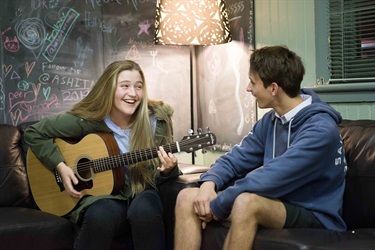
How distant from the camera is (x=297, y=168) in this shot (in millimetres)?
2424

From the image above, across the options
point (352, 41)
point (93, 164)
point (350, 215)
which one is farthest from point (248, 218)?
Answer: point (352, 41)

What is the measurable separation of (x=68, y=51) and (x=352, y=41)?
1837 millimetres

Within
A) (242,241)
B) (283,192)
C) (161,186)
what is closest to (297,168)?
(283,192)

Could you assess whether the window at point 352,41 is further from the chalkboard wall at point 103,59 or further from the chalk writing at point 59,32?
the chalk writing at point 59,32

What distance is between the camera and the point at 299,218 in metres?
2.46

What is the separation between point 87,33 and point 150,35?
0.45 meters

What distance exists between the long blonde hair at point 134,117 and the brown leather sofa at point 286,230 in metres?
0.12

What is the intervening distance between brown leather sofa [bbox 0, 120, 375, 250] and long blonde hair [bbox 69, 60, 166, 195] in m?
0.12

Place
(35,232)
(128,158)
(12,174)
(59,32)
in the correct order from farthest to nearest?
(59,32) < (12,174) < (128,158) < (35,232)

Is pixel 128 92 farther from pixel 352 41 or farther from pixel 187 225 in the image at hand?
pixel 352 41

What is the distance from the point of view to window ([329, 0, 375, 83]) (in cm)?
326

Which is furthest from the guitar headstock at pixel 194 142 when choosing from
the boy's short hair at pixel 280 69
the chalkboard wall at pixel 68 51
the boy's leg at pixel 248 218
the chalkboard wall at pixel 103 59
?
the chalkboard wall at pixel 68 51

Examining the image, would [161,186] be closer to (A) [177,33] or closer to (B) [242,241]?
(B) [242,241]

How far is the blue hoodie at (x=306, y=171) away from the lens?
242 cm
